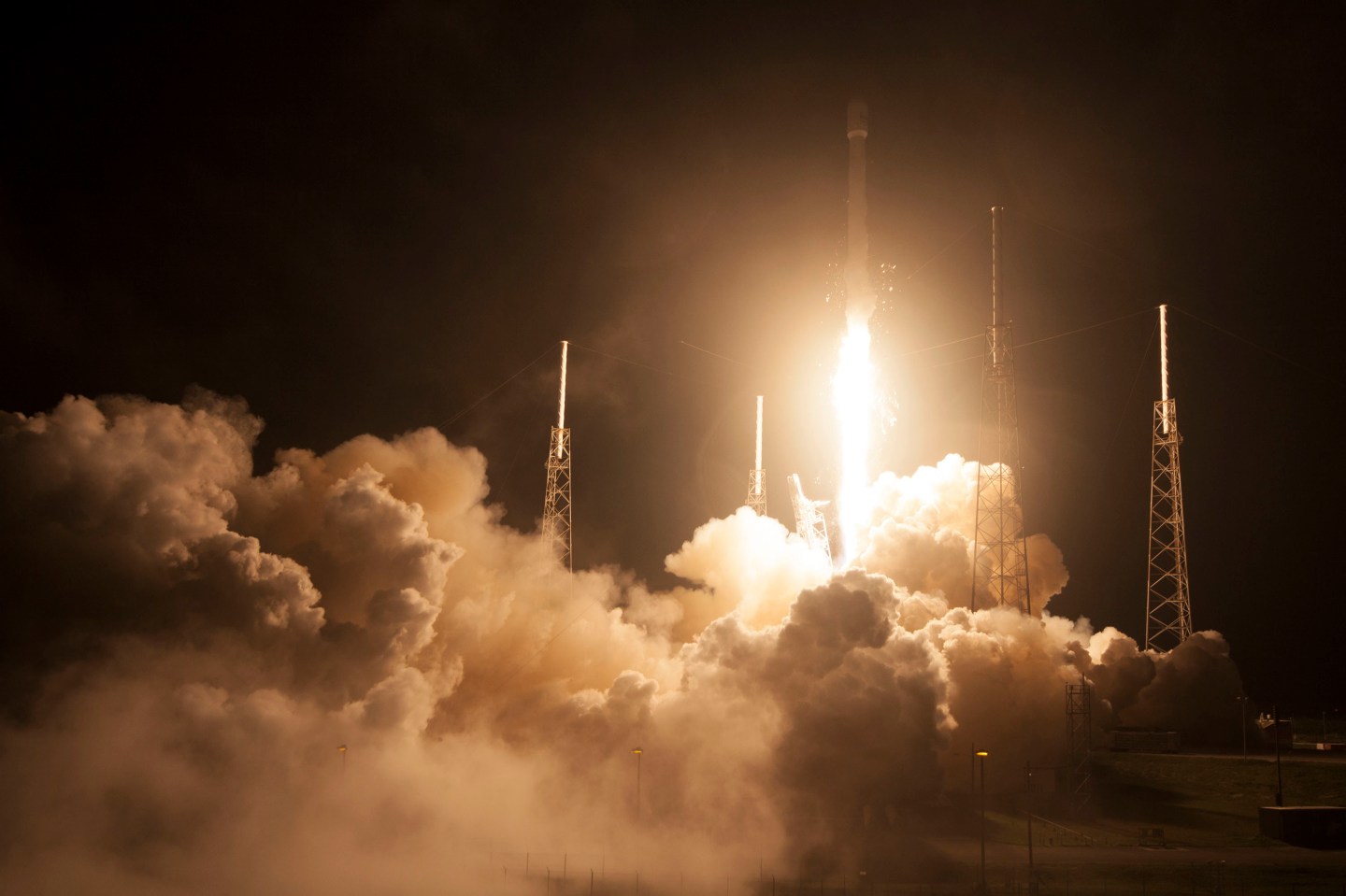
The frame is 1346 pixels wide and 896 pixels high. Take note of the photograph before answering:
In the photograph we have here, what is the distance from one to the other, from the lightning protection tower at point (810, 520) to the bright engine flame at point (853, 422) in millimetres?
1170

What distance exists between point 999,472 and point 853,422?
7.33 m

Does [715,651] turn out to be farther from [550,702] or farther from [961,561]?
[961,561]

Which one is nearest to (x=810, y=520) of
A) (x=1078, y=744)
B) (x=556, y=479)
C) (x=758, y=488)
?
(x=758, y=488)

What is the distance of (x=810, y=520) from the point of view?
60.8 meters

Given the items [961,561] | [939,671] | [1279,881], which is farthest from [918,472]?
[1279,881]

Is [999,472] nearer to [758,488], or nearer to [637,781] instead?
[758,488]

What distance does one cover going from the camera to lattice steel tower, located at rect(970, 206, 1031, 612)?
54219mm

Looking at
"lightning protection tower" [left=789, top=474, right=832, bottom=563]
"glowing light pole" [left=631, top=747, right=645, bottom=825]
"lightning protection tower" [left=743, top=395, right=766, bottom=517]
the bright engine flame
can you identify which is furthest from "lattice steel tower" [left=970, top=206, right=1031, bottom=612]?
"glowing light pole" [left=631, top=747, right=645, bottom=825]

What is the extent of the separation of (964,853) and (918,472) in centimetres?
2548

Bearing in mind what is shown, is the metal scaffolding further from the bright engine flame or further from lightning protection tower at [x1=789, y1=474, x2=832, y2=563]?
lightning protection tower at [x1=789, y1=474, x2=832, y2=563]

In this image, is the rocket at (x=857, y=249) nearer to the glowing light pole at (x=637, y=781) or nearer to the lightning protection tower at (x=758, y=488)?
the lightning protection tower at (x=758, y=488)

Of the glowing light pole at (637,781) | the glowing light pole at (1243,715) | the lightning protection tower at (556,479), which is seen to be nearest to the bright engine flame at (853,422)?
the lightning protection tower at (556,479)

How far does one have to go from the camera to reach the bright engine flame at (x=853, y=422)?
56.3 meters

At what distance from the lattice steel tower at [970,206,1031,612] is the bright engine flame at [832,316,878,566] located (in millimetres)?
5277
